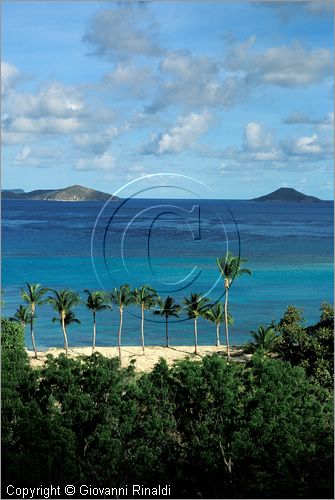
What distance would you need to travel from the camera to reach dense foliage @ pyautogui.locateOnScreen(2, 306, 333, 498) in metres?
16.2

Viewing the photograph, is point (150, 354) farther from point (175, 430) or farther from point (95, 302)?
point (175, 430)

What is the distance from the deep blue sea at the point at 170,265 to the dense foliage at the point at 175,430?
22.1m

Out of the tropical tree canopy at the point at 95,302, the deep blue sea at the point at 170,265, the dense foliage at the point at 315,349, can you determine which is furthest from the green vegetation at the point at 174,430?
the tropical tree canopy at the point at 95,302

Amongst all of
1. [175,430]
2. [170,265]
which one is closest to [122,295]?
[175,430]

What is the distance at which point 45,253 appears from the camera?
4341 inches

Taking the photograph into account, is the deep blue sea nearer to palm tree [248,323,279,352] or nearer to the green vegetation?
palm tree [248,323,279,352]

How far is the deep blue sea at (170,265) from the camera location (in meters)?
63.0

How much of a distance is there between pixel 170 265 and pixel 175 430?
78.6m

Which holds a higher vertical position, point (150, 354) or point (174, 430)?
point (174, 430)

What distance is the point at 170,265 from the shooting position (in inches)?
3787

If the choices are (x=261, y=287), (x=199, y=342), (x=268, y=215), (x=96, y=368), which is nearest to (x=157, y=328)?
(x=199, y=342)

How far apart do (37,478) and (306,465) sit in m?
6.27

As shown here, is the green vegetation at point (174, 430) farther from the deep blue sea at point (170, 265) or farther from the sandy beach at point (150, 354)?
the deep blue sea at point (170, 265)

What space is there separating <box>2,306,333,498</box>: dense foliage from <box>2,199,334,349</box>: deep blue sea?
72.5 feet
